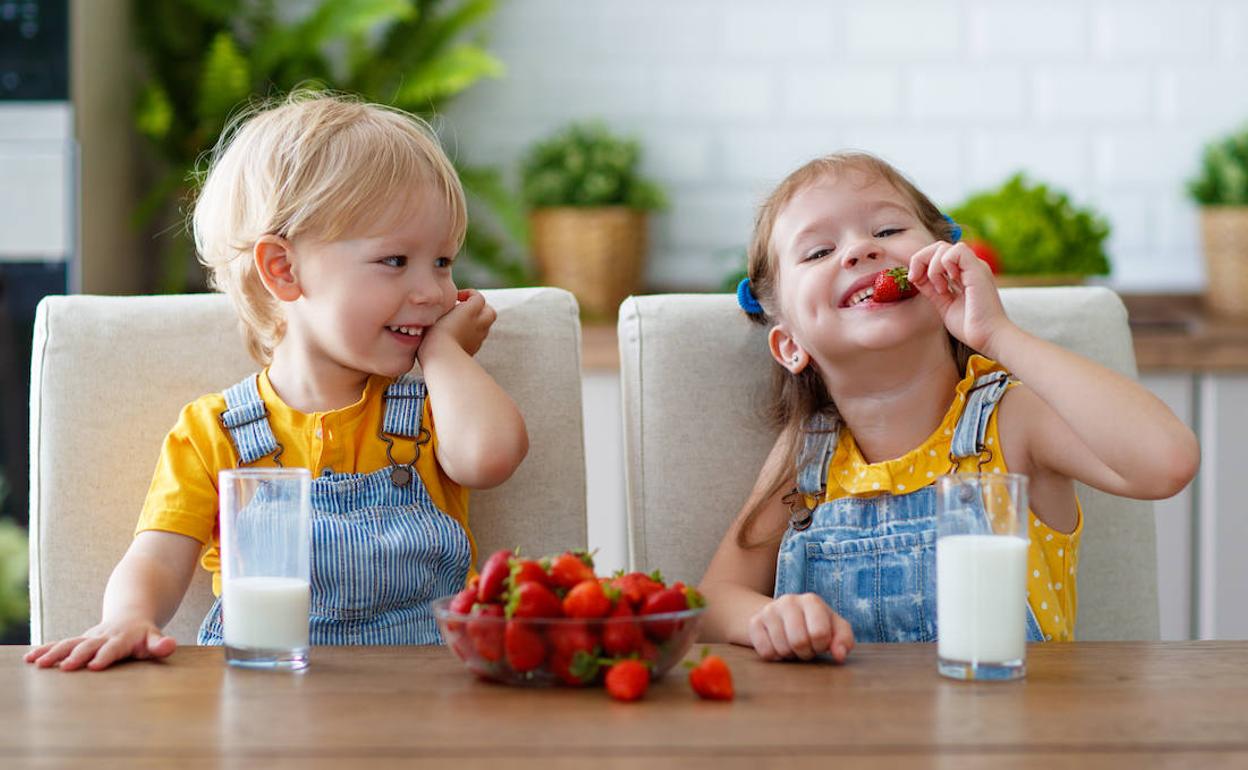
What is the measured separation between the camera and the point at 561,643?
120 cm

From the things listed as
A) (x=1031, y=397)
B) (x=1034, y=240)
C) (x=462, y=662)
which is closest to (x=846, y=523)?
(x=1031, y=397)

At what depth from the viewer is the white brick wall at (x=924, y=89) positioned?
356cm

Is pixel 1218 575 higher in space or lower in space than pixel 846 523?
lower

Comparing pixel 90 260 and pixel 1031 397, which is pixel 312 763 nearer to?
pixel 1031 397

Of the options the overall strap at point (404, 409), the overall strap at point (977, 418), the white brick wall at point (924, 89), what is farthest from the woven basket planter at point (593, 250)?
the overall strap at point (977, 418)

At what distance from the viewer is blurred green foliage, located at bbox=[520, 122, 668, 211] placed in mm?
3379

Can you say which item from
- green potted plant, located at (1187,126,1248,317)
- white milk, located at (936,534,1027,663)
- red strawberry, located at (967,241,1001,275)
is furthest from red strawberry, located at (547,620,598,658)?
green potted plant, located at (1187,126,1248,317)

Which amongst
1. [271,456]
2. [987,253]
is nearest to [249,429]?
[271,456]

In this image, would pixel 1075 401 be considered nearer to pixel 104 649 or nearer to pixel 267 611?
pixel 267 611

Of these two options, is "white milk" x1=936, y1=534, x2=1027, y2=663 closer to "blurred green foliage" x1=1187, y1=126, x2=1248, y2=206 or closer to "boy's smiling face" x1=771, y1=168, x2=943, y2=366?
"boy's smiling face" x1=771, y1=168, x2=943, y2=366

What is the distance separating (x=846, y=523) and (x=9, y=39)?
2128 millimetres

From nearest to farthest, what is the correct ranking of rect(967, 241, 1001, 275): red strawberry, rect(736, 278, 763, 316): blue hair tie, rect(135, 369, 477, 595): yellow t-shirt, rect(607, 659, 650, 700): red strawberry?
rect(607, 659, 650, 700): red strawberry
rect(135, 369, 477, 595): yellow t-shirt
rect(736, 278, 763, 316): blue hair tie
rect(967, 241, 1001, 275): red strawberry

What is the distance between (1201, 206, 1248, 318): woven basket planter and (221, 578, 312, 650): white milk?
2627mm

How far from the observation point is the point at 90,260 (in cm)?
315
